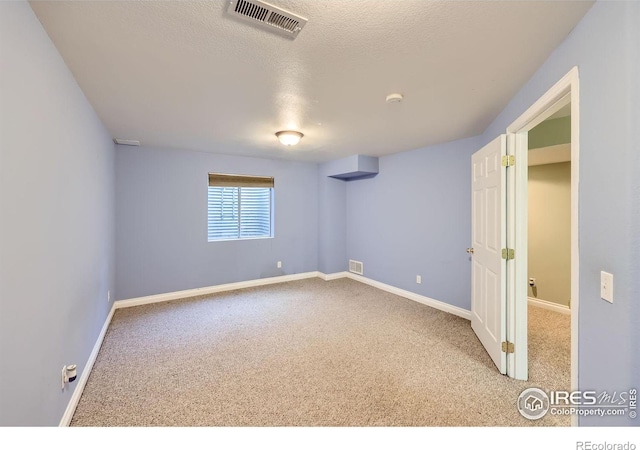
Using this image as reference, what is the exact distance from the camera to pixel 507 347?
2240 millimetres

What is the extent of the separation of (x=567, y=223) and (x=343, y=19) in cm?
420

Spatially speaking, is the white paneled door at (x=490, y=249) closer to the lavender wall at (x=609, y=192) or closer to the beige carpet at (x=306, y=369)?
the beige carpet at (x=306, y=369)

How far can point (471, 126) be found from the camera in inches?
118

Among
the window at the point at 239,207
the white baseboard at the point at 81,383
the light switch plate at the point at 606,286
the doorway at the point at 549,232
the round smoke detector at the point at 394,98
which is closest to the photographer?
the light switch plate at the point at 606,286

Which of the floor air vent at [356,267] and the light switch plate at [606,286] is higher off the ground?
the light switch plate at [606,286]

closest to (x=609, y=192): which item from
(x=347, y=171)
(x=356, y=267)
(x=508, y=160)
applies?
(x=508, y=160)

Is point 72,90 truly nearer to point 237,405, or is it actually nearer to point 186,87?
point 186,87

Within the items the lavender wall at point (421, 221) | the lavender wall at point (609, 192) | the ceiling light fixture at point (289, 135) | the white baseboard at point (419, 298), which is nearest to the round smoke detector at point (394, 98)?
the lavender wall at point (609, 192)

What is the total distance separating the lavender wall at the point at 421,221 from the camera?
355 centimetres

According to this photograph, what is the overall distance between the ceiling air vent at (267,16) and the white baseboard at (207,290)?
3.99 meters

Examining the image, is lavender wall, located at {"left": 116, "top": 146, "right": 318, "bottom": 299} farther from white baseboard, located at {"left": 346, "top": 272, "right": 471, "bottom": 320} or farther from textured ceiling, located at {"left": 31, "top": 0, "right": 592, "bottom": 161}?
white baseboard, located at {"left": 346, "top": 272, "right": 471, "bottom": 320}

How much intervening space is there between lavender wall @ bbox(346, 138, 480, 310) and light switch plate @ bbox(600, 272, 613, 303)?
2.35 metres

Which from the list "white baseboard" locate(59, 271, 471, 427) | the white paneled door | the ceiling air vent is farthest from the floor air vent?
the ceiling air vent

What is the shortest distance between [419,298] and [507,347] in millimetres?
1841
